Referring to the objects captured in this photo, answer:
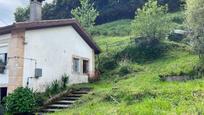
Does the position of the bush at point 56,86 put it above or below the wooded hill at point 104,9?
below

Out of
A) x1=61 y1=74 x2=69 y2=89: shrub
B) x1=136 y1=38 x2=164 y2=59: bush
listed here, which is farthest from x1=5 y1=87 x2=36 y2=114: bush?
x1=136 y1=38 x2=164 y2=59: bush

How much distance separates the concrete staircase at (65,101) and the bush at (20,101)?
2.29 ft

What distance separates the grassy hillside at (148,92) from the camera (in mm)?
14492

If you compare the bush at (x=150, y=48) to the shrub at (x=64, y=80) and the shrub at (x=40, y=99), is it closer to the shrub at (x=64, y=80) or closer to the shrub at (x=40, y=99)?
the shrub at (x=64, y=80)

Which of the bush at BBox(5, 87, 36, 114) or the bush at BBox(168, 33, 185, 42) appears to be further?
the bush at BBox(168, 33, 185, 42)

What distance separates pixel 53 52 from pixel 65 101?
449 centimetres

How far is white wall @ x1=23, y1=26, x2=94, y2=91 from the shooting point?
21186mm

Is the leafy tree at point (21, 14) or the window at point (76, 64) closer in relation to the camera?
the window at point (76, 64)

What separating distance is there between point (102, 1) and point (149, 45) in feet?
101

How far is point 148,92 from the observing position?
A: 16.8 meters

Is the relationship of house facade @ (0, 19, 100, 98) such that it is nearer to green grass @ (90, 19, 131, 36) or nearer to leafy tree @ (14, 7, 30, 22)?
green grass @ (90, 19, 131, 36)

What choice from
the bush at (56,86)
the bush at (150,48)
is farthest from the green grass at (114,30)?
the bush at (56,86)

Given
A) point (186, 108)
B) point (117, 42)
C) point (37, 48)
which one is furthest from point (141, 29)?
point (186, 108)

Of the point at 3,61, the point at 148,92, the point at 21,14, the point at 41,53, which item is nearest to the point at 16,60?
the point at 3,61
